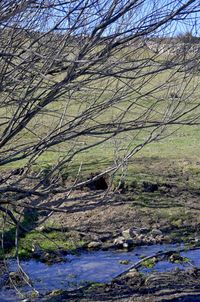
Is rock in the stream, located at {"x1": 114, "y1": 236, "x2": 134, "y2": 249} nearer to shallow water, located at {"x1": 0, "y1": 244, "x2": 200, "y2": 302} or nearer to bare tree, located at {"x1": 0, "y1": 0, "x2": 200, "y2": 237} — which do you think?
shallow water, located at {"x1": 0, "y1": 244, "x2": 200, "y2": 302}

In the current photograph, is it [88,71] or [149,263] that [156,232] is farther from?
[88,71]

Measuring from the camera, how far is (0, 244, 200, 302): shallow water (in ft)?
29.7

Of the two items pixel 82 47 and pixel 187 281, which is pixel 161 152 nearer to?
pixel 187 281

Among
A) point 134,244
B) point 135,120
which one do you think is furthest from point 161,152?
point 135,120

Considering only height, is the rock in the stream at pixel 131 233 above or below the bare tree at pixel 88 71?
below

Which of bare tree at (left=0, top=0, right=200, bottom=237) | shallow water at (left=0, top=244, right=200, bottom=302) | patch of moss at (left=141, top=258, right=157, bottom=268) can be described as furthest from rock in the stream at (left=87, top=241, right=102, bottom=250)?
bare tree at (left=0, top=0, right=200, bottom=237)

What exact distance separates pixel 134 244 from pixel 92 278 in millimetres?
1862

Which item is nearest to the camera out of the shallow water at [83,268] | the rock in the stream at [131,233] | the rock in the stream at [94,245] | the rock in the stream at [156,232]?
the shallow water at [83,268]

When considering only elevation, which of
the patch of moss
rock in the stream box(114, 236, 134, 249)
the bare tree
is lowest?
the patch of moss

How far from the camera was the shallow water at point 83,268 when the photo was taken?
9.05 meters

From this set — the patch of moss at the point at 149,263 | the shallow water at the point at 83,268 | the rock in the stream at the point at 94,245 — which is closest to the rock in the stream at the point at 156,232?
the shallow water at the point at 83,268

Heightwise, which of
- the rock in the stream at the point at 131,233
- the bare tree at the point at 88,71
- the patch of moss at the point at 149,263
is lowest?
the patch of moss at the point at 149,263

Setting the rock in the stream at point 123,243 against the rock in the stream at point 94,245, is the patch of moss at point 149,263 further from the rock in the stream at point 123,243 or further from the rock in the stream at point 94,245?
the rock in the stream at point 94,245

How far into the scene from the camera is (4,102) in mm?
6172
